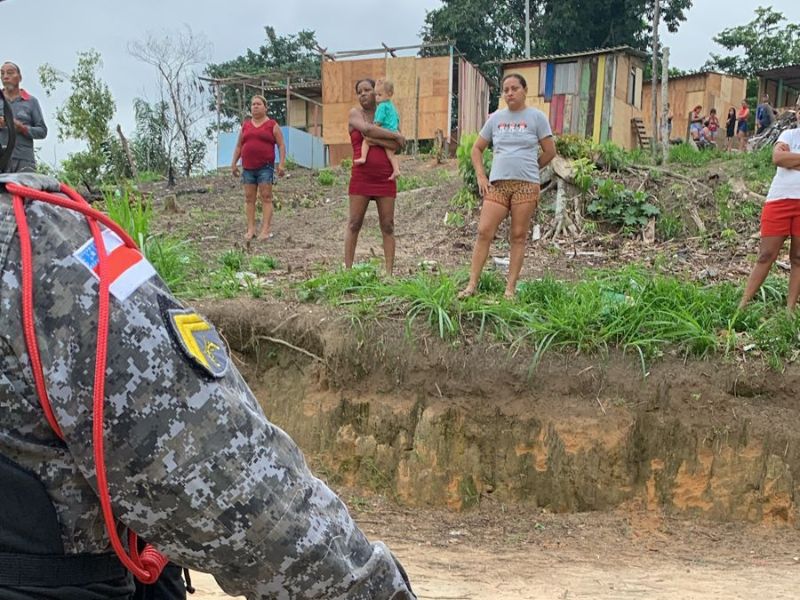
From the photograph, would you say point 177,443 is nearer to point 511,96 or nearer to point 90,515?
point 90,515

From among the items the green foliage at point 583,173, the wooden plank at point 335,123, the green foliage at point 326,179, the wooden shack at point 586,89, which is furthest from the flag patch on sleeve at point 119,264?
the wooden plank at point 335,123

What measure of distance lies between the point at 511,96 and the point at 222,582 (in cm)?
518

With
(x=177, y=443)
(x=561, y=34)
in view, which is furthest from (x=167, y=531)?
(x=561, y=34)

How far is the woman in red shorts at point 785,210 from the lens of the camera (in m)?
5.36

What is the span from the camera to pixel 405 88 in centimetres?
2002

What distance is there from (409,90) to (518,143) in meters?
15.0

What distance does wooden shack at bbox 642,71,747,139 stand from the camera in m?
23.7

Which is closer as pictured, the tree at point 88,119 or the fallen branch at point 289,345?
the fallen branch at point 289,345

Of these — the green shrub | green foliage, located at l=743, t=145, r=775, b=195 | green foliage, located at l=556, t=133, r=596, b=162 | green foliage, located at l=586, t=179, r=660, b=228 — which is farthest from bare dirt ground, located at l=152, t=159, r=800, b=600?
the green shrub

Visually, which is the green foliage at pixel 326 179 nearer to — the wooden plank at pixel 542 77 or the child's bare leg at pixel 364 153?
the child's bare leg at pixel 364 153

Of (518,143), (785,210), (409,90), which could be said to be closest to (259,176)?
(518,143)

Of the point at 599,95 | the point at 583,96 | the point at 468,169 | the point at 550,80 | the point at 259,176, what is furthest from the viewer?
the point at 550,80

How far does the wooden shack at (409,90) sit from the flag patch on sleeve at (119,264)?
18807 millimetres

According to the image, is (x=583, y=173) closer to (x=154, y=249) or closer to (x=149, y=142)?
(x=154, y=249)
